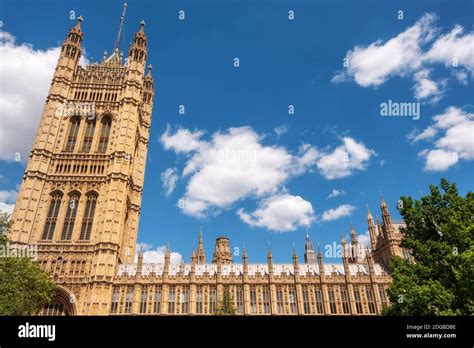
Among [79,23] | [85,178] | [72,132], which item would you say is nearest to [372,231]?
[85,178]

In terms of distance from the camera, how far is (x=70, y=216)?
44.9 m

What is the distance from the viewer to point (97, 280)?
40031mm

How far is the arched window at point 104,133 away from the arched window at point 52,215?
9.68m

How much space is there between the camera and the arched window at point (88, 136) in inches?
1992

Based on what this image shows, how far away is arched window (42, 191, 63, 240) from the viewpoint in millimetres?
43375

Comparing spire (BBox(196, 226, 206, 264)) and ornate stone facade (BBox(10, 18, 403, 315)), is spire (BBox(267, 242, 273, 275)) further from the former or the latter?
spire (BBox(196, 226, 206, 264))

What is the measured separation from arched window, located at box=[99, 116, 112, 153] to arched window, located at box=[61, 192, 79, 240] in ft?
28.9

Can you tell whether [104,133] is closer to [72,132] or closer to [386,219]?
[72,132]

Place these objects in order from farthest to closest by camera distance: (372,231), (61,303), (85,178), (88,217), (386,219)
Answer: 1. (372,231)
2. (386,219)
3. (85,178)
4. (88,217)
5. (61,303)

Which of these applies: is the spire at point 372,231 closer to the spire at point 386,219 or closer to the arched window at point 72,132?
the spire at point 386,219

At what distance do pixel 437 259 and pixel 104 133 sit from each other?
4934 centimetres

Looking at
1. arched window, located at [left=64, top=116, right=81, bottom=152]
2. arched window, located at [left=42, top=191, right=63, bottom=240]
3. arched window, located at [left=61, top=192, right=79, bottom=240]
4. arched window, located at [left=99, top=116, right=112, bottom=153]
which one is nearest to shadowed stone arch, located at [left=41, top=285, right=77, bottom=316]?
arched window, located at [left=61, top=192, right=79, bottom=240]
